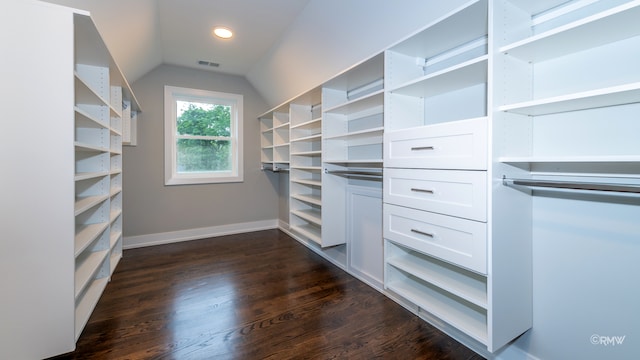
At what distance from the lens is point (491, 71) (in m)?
1.20

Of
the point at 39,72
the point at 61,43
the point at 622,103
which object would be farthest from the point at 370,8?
the point at 39,72

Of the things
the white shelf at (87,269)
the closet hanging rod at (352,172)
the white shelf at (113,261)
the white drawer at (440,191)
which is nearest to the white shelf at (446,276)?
the white drawer at (440,191)

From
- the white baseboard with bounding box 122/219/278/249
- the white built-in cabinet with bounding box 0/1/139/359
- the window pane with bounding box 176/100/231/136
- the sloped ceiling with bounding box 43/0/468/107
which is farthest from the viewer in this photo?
the window pane with bounding box 176/100/231/136

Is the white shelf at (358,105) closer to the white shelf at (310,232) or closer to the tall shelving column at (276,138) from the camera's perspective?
the tall shelving column at (276,138)

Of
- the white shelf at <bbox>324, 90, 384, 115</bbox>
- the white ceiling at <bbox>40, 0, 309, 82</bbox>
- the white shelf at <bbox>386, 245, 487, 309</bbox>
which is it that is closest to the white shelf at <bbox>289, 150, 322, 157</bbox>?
the white shelf at <bbox>324, 90, 384, 115</bbox>

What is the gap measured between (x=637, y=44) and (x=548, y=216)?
0.78 m

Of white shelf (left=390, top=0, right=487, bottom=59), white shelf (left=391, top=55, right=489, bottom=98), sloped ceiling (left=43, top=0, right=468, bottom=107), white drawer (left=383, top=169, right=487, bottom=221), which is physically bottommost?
white drawer (left=383, top=169, right=487, bottom=221)

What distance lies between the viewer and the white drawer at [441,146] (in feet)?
A: 4.06

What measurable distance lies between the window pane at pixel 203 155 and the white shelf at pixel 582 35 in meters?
4.01

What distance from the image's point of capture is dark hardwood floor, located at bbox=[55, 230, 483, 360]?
1.67 metres

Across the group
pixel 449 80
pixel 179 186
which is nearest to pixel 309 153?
pixel 449 80

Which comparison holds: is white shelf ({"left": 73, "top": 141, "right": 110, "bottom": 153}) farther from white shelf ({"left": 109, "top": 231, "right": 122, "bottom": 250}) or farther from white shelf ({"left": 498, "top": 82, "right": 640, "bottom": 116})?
white shelf ({"left": 498, "top": 82, "right": 640, "bottom": 116})

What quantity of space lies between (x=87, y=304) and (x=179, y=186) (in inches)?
96.7

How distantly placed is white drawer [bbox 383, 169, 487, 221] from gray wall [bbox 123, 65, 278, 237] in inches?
127
